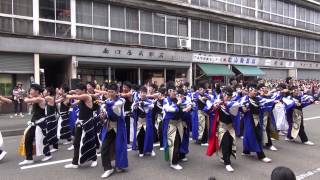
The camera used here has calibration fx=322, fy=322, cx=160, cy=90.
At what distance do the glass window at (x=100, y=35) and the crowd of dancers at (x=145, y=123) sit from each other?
10.3 m

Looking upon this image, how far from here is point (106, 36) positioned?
63.8ft

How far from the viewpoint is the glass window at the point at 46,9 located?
55.4 feet

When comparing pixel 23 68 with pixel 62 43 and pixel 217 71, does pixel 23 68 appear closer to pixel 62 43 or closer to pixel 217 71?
pixel 62 43

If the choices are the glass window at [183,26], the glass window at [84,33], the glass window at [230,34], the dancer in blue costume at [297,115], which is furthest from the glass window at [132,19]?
the dancer in blue costume at [297,115]

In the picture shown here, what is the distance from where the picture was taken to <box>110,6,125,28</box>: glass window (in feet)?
64.6

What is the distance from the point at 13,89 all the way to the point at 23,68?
3.89ft

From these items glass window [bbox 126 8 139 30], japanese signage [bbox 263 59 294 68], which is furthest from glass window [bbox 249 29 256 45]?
glass window [bbox 126 8 139 30]

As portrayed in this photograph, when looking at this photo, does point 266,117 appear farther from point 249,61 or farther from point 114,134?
point 249,61

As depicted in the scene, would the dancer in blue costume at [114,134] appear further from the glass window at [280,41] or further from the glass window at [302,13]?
the glass window at [302,13]

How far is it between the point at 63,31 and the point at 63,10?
1150mm

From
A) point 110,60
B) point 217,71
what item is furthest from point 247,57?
point 110,60

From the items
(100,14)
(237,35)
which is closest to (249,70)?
(237,35)

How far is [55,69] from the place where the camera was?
2105 cm

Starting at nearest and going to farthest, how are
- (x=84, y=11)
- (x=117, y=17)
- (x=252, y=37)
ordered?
1. (x=84, y=11)
2. (x=117, y=17)
3. (x=252, y=37)
